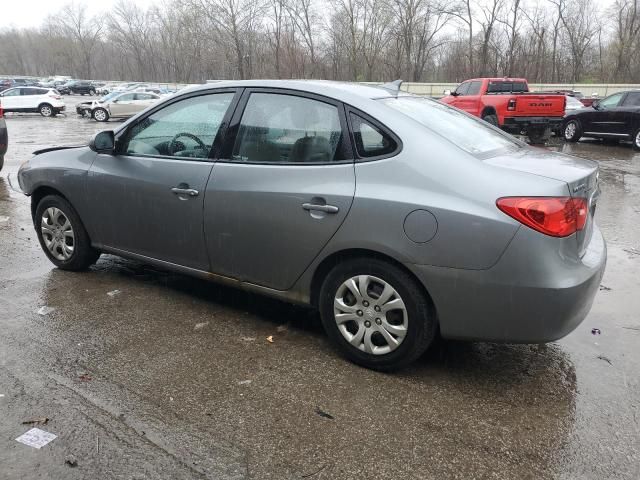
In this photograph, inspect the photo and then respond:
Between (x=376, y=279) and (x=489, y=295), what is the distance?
2.05 feet

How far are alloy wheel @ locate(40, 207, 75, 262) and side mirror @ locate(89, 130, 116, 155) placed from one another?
803 mm

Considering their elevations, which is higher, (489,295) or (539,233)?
(539,233)

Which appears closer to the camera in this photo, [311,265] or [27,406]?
[27,406]

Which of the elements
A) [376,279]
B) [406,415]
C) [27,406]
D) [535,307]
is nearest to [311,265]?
[376,279]

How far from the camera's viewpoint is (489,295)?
2729 millimetres

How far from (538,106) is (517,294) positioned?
47.3ft

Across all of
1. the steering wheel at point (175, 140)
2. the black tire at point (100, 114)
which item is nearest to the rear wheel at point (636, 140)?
the steering wheel at point (175, 140)

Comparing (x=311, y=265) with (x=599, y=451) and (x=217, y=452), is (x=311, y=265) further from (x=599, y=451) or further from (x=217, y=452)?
(x=599, y=451)

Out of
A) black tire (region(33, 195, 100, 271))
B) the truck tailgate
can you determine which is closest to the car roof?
black tire (region(33, 195, 100, 271))

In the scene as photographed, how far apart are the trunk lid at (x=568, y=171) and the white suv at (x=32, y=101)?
32.4 metres

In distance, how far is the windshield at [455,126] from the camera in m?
3.20

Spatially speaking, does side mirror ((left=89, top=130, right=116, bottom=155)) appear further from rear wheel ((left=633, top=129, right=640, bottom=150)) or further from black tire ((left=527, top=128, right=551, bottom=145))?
rear wheel ((left=633, top=129, right=640, bottom=150))

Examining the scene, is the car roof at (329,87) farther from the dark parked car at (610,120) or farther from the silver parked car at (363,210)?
the dark parked car at (610,120)

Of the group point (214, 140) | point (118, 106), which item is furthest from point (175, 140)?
point (118, 106)
